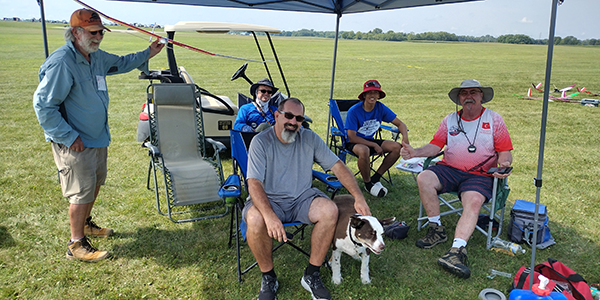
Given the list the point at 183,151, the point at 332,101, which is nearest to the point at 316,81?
the point at 332,101

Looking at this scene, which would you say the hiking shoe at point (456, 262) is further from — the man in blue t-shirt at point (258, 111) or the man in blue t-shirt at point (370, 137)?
the man in blue t-shirt at point (258, 111)

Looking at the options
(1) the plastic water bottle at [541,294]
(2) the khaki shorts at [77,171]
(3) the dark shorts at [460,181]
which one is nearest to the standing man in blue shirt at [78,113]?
(2) the khaki shorts at [77,171]

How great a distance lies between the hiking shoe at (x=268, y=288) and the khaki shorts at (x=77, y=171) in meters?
1.54

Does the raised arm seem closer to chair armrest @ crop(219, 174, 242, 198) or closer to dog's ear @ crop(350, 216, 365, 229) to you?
dog's ear @ crop(350, 216, 365, 229)

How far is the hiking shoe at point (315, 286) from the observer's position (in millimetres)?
2637

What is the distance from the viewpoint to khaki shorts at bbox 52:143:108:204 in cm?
294

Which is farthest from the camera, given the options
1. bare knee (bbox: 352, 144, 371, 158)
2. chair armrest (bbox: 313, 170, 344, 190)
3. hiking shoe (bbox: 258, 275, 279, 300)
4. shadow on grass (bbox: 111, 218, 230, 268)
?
bare knee (bbox: 352, 144, 371, 158)

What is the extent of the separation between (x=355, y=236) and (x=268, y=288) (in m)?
0.68

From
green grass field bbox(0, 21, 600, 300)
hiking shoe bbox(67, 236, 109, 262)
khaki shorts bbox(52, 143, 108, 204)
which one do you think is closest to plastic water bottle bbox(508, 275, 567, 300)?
green grass field bbox(0, 21, 600, 300)

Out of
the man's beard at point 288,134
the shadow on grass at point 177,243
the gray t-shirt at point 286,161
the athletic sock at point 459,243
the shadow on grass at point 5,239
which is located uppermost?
the man's beard at point 288,134

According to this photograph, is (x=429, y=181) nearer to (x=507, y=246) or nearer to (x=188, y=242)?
(x=507, y=246)

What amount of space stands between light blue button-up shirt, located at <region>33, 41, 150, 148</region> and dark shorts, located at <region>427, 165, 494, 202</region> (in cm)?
281

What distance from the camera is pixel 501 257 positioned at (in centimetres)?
325

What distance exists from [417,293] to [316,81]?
41.3 ft
